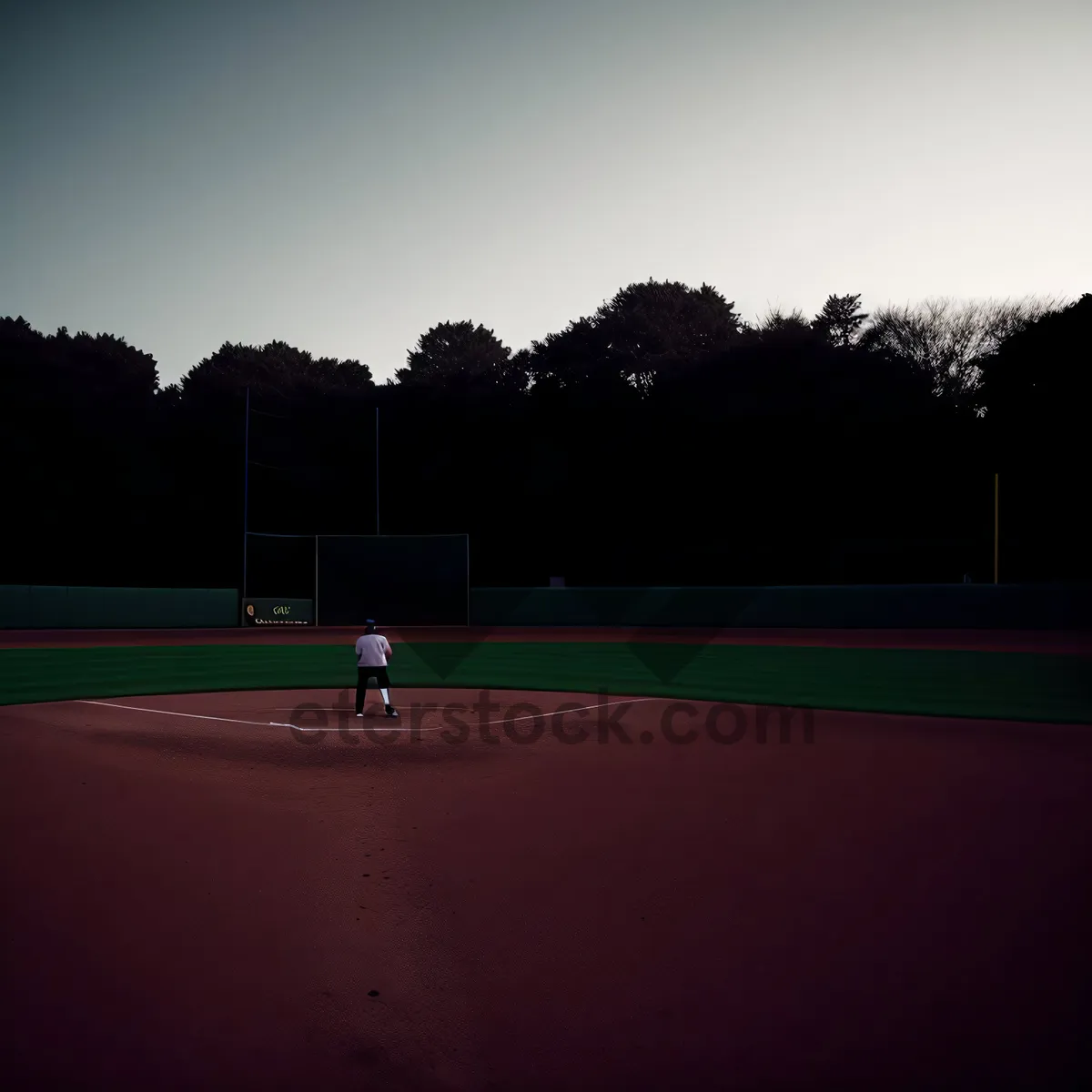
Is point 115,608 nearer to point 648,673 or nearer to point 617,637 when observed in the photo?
point 617,637

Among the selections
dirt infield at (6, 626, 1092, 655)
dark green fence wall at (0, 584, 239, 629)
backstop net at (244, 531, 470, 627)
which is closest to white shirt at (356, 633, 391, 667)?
dirt infield at (6, 626, 1092, 655)

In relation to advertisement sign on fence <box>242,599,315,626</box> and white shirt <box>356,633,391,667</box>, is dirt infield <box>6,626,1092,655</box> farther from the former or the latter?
white shirt <box>356,633,391,667</box>

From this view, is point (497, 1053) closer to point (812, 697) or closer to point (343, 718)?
point (343, 718)

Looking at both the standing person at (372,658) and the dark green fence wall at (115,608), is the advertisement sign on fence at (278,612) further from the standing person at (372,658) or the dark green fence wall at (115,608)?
the standing person at (372,658)

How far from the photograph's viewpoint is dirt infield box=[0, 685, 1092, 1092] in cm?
368

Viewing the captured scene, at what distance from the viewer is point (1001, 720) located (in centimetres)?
1164

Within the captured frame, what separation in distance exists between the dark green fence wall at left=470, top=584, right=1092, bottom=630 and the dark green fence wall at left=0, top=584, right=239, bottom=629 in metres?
9.00

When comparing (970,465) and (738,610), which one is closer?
(738,610)

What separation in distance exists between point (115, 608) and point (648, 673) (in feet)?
66.1

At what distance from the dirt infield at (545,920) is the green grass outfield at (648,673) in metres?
4.56

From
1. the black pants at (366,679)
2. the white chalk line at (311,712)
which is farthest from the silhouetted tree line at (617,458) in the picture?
the black pants at (366,679)

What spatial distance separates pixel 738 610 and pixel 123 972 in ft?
86.6

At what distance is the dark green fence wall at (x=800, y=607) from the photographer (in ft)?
83.9

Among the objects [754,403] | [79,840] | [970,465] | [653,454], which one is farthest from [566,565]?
[79,840]
